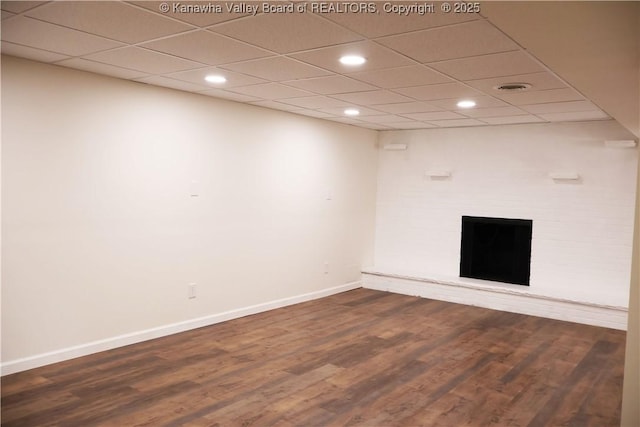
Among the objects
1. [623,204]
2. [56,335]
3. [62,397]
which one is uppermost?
[623,204]

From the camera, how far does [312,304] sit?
5.96 m

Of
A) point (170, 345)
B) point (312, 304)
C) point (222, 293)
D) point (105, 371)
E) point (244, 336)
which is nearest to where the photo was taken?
point (105, 371)

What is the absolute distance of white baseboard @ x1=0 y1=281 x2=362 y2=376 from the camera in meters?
3.58

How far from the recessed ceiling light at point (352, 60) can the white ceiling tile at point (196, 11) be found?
873 millimetres

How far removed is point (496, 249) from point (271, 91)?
3.64 meters

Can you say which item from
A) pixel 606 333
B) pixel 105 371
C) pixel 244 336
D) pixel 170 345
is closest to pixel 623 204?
pixel 606 333

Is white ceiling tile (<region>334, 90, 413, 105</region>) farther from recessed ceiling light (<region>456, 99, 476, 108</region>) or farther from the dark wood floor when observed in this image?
the dark wood floor

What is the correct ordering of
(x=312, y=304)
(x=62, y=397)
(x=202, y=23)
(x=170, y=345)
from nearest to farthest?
(x=202, y=23) < (x=62, y=397) < (x=170, y=345) < (x=312, y=304)

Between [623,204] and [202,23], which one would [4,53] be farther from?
[623,204]

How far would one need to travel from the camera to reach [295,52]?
3.05 meters

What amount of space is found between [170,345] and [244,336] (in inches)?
26.5

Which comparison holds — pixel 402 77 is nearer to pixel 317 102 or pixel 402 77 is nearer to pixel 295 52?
pixel 295 52

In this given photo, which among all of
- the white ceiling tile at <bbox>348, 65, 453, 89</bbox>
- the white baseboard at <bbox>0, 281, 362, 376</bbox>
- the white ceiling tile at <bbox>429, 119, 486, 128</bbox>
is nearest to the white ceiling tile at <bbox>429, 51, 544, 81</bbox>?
the white ceiling tile at <bbox>348, 65, 453, 89</bbox>

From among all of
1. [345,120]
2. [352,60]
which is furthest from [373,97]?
[345,120]
